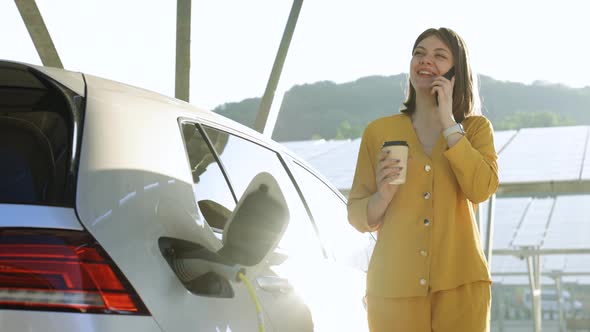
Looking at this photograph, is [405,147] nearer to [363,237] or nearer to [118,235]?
[118,235]

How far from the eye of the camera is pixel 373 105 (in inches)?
3031

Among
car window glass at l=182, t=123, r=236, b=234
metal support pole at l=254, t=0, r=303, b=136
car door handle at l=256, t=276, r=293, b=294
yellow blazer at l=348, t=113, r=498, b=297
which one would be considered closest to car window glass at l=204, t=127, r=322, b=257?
car window glass at l=182, t=123, r=236, b=234

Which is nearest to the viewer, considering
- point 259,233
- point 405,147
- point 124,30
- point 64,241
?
point 64,241

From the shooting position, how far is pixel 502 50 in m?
73.2

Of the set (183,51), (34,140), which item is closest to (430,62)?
(34,140)

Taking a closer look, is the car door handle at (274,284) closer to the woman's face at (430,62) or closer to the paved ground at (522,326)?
the woman's face at (430,62)

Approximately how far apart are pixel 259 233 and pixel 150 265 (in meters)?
0.25

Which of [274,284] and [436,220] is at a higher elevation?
[436,220]

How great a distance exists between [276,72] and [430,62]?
14.5ft

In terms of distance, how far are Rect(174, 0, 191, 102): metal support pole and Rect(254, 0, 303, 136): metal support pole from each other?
775mm

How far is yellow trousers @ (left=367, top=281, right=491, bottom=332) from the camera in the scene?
2.35 meters

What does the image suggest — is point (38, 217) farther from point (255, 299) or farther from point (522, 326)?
point (522, 326)

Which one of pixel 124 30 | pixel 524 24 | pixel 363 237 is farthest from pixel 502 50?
pixel 363 237

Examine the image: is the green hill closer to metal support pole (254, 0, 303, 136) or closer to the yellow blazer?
metal support pole (254, 0, 303, 136)
